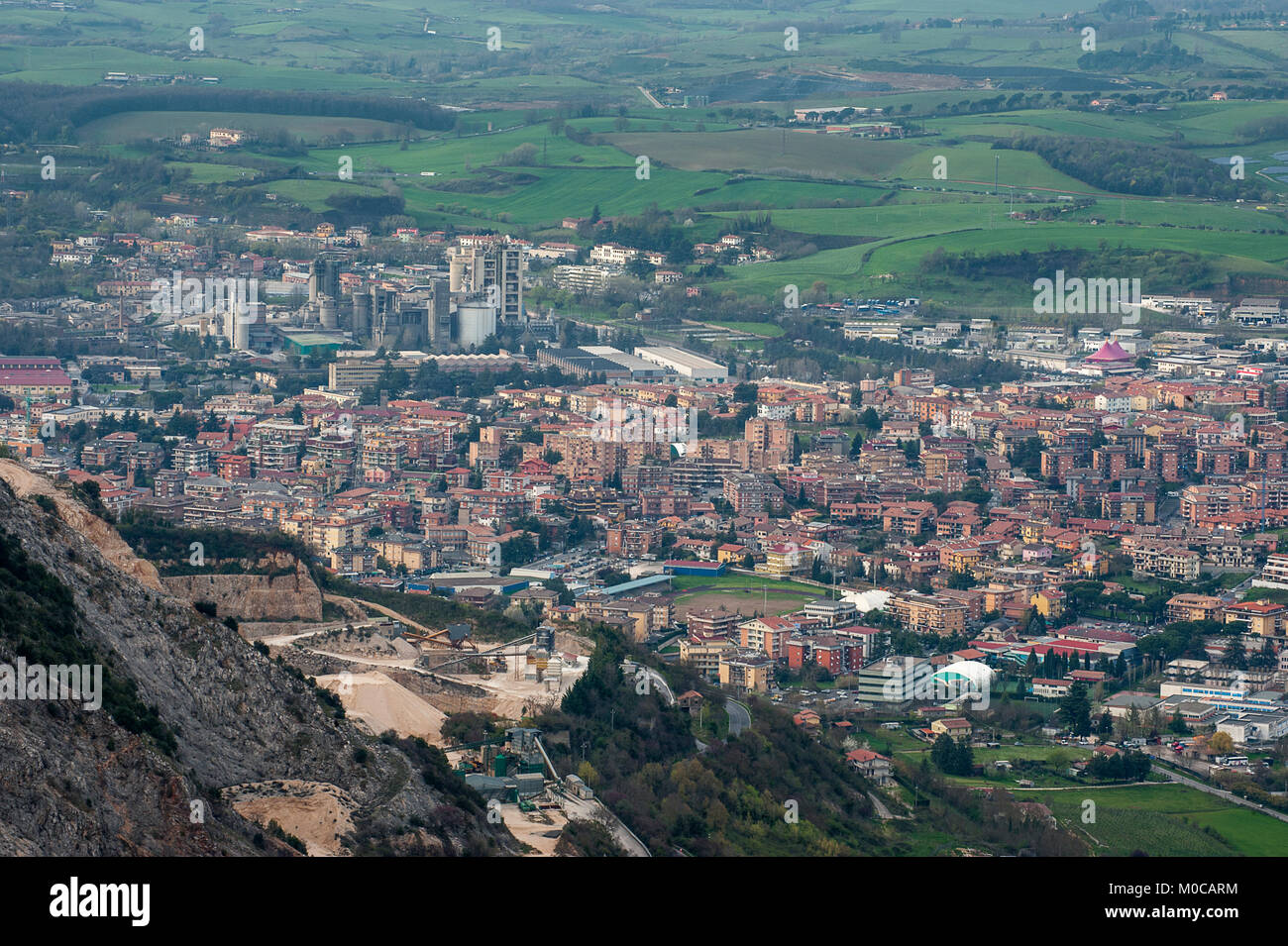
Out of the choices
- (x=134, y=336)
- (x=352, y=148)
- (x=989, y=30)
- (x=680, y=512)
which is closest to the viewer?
(x=680, y=512)

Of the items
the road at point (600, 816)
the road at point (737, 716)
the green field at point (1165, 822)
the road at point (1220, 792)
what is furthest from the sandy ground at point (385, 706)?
the road at point (1220, 792)

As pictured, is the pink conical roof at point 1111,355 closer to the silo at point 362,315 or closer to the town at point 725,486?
the town at point 725,486

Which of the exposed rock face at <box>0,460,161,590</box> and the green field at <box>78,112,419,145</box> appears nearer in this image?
the exposed rock face at <box>0,460,161,590</box>

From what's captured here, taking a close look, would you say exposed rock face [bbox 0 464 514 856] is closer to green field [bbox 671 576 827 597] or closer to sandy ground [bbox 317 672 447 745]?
sandy ground [bbox 317 672 447 745]

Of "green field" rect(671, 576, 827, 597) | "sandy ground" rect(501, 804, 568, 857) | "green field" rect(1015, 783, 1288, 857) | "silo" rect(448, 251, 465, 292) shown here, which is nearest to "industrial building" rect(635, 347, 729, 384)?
"silo" rect(448, 251, 465, 292)
